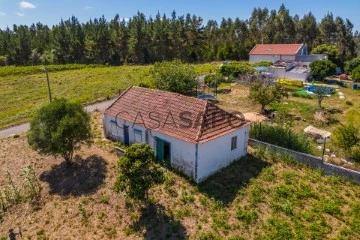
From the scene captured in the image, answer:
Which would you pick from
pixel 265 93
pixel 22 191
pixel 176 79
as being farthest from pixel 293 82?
pixel 22 191

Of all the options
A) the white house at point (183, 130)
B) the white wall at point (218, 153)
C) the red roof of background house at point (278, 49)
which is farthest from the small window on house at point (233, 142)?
the red roof of background house at point (278, 49)

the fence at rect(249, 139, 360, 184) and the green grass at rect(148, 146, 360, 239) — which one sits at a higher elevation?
the fence at rect(249, 139, 360, 184)

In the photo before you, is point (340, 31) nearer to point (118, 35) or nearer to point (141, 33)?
point (141, 33)

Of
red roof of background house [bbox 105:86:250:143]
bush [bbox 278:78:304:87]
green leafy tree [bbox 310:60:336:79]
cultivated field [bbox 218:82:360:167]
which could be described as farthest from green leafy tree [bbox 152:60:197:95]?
green leafy tree [bbox 310:60:336:79]

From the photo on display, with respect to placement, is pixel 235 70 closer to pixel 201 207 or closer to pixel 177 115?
pixel 177 115

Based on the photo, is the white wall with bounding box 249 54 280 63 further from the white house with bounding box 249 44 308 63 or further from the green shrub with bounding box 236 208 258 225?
the green shrub with bounding box 236 208 258 225

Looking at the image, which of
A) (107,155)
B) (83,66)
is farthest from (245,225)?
(83,66)
